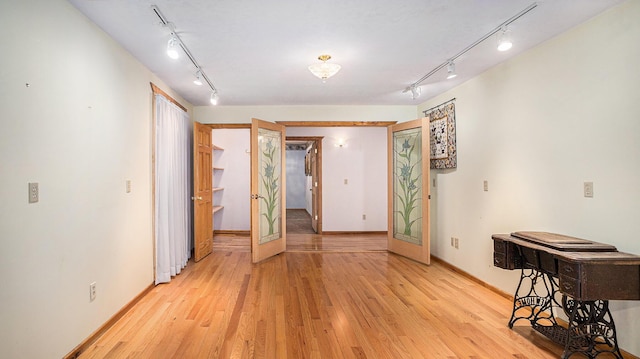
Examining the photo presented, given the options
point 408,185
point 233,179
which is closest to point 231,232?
point 233,179

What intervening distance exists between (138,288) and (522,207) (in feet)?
12.7

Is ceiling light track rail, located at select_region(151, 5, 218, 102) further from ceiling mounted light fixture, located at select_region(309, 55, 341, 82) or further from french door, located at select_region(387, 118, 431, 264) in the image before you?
french door, located at select_region(387, 118, 431, 264)

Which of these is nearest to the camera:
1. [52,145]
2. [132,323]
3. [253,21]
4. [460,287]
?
[52,145]

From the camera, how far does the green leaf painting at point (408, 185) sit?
4.50 m

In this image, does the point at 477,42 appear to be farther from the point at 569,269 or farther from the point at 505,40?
the point at 569,269

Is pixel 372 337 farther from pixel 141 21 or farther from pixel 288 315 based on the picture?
pixel 141 21

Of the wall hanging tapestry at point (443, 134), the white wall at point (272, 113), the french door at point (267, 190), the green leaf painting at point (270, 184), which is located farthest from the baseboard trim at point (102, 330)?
the wall hanging tapestry at point (443, 134)

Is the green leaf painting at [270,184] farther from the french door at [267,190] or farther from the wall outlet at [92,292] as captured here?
the wall outlet at [92,292]

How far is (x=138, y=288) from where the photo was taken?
2998mm

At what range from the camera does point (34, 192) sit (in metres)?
1.74

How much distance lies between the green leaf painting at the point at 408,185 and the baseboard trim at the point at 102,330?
357cm

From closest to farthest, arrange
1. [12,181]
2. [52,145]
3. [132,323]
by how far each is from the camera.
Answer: [12,181]
[52,145]
[132,323]

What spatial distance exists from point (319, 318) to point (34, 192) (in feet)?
7.16

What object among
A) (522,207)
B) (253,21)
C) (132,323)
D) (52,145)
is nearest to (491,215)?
(522,207)
